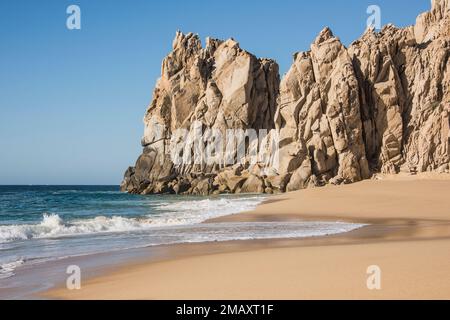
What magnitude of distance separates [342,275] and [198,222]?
45.2 ft

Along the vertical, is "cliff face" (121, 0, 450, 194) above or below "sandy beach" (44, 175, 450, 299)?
above

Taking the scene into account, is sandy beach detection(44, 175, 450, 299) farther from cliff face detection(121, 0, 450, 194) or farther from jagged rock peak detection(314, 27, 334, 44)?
jagged rock peak detection(314, 27, 334, 44)

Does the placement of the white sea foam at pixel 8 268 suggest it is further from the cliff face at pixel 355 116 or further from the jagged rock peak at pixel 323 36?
the jagged rock peak at pixel 323 36

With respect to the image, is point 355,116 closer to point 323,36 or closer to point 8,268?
point 323,36

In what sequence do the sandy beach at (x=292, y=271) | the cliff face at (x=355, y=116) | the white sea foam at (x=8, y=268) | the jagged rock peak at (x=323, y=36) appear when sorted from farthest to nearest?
the jagged rock peak at (x=323, y=36) → the cliff face at (x=355, y=116) → the white sea foam at (x=8, y=268) → the sandy beach at (x=292, y=271)

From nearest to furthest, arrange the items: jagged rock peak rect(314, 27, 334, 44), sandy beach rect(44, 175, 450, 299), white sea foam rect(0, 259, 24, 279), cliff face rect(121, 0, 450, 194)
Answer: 1. sandy beach rect(44, 175, 450, 299)
2. white sea foam rect(0, 259, 24, 279)
3. cliff face rect(121, 0, 450, 194)
4. jagged rock peak rect(314, 27, 334, 44)

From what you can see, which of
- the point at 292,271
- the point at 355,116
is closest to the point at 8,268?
the point at 292,271

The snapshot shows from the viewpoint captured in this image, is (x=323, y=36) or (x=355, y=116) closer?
(x=355, y=116)

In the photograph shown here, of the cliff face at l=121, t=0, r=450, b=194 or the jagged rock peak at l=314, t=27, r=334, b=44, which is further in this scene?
the jagged rock peak at l=314, t=27, r=334, b=44

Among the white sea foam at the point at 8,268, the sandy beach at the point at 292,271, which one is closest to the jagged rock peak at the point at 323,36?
the sandy beach at the point at 292,271

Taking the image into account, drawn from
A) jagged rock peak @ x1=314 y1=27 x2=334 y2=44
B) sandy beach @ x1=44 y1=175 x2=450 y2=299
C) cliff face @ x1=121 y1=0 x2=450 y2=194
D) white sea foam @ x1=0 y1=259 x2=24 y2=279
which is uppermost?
jagged rock peak @ x1=314 y1=27 x2=334 y2=44

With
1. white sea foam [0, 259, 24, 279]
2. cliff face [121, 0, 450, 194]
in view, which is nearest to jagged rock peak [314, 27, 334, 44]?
cliff face [121, 0, 450, 194]

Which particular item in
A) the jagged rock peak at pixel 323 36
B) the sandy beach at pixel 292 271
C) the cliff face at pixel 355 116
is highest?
the jagged rock peak at pixel 323 36

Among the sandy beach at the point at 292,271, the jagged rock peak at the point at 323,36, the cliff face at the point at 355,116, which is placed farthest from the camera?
the jagged rock peak at the point at 323,36
